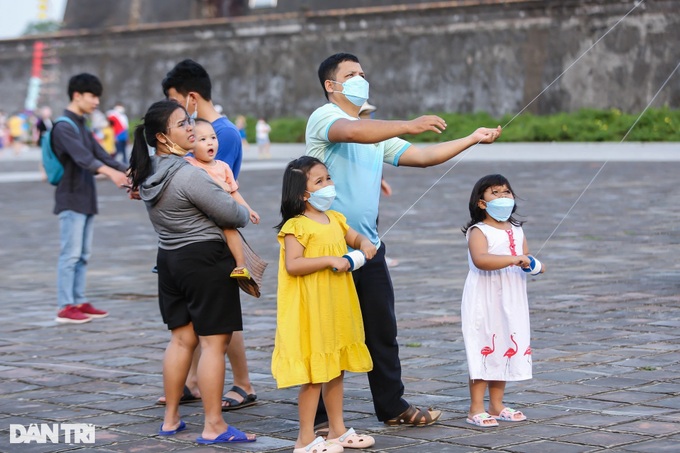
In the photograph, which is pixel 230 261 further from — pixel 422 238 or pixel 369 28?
pixel 369 28

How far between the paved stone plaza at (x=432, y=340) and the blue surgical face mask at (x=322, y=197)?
100cm

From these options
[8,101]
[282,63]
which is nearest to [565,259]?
[282,63]

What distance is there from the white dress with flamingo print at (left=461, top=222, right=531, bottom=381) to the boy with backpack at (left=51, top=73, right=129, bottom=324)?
3403mm

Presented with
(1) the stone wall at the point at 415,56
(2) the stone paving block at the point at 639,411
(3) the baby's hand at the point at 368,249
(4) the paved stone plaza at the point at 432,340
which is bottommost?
(2) the stone paving block at the point at 639,411

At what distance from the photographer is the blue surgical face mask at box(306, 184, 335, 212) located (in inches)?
192

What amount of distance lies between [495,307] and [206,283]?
1.27 meters

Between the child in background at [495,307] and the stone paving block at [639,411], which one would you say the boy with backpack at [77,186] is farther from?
the stone paving block at [639,411]

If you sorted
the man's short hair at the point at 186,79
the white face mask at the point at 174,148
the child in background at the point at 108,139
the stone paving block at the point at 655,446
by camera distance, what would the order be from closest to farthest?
the stone paving block at the point at 655,446, the white face mask at the point at 174,148, the man's short hair at the point at 186,79, the child in background at the point at 108,139

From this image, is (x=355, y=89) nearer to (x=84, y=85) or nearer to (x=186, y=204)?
(x=186, y=204)

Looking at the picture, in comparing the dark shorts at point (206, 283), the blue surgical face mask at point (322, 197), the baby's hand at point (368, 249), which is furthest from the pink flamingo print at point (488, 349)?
the dark shorts at point (206, 283)

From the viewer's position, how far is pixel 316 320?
15.7ft

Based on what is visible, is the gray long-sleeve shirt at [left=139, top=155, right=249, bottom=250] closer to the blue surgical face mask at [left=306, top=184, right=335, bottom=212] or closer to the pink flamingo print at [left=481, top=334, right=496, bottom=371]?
the blue surgical face mask at [left=306, top=184, right=335, bottom=212]

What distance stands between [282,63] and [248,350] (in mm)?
32945

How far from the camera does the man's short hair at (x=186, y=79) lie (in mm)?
5840
